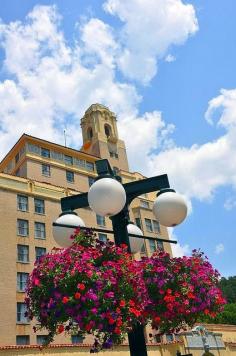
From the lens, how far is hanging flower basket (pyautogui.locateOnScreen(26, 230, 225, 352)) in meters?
5.79

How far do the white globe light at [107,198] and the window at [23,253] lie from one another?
33519mm

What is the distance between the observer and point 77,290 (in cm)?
595

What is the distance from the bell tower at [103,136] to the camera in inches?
2324

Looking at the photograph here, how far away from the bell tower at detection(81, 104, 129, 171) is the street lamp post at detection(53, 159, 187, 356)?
50.3m

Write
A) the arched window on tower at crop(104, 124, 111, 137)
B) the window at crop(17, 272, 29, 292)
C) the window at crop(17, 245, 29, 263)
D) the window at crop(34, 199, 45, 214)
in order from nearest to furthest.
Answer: the window at crop(17, 272, 29, 292)
the window at crop(17, 245, 29, 263)
the window at crop(34, 199, 45, 214)
the arched window on tower at crop(104, 124, 111, 137)

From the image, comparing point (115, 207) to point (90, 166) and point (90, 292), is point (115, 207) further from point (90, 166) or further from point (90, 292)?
point (90, 166)

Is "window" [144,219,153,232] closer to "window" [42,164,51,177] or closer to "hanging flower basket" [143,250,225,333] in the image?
"window" [42,164,51,177]

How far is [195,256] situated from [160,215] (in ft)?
3.49

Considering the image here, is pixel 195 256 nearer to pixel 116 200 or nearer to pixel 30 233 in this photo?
pixel 116 200

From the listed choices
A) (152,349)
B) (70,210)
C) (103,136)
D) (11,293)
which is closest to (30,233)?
(11,293)

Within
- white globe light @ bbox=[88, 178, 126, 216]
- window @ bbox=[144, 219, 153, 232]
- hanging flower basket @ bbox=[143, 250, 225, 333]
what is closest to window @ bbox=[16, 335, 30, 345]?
window @ bbox=[144, 219, 153, 232]

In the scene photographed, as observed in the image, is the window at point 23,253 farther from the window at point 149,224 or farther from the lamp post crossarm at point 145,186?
the lamp post crossarm at point 145,186

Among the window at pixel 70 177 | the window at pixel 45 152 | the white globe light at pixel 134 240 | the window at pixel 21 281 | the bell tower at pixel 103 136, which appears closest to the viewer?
the white globe light at pixel 134 240

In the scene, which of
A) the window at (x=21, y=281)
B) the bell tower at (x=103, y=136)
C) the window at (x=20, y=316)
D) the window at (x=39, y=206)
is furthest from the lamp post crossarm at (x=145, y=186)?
the bell tower at (x=103, y=136)
